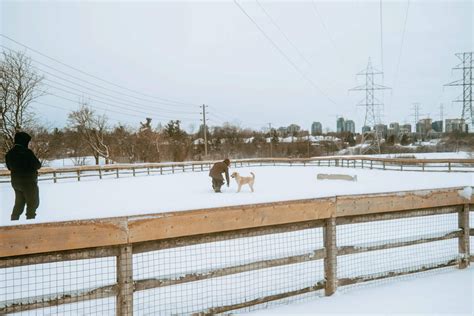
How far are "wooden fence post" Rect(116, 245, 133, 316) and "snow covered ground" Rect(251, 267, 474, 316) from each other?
3.74 feet

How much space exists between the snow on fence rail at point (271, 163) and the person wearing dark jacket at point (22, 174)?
15191mm

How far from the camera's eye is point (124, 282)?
3.00 metres

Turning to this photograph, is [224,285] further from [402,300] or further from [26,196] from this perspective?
[26,196]

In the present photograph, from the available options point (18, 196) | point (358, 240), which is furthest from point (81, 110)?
point (358, 240)

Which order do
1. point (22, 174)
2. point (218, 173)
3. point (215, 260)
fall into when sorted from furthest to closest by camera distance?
point (218, 173)
point (22, 174)
point (215, 260)

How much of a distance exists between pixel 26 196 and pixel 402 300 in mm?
6656

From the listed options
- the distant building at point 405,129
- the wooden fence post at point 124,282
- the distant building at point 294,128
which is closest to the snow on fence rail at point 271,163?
the wooden fence post at point 124,282

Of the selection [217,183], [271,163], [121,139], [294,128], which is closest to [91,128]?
[121,139]

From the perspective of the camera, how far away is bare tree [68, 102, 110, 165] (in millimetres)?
51188

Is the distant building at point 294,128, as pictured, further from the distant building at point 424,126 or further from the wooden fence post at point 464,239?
the wooden fence post at point 464,239

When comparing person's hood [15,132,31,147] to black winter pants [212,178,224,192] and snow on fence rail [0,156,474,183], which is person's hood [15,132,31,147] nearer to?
black winter pants [212,178,224,192]

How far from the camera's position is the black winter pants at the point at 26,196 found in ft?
23.2

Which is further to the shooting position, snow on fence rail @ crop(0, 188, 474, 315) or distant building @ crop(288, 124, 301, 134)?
distant building @ crop(288, 124, 301, 134)

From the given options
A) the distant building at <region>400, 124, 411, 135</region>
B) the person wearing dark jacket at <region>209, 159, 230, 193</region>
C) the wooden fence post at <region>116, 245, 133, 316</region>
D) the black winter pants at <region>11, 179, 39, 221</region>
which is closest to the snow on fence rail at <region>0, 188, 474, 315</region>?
the wooden fence post at <region>116, 245, 133, 316</region>
